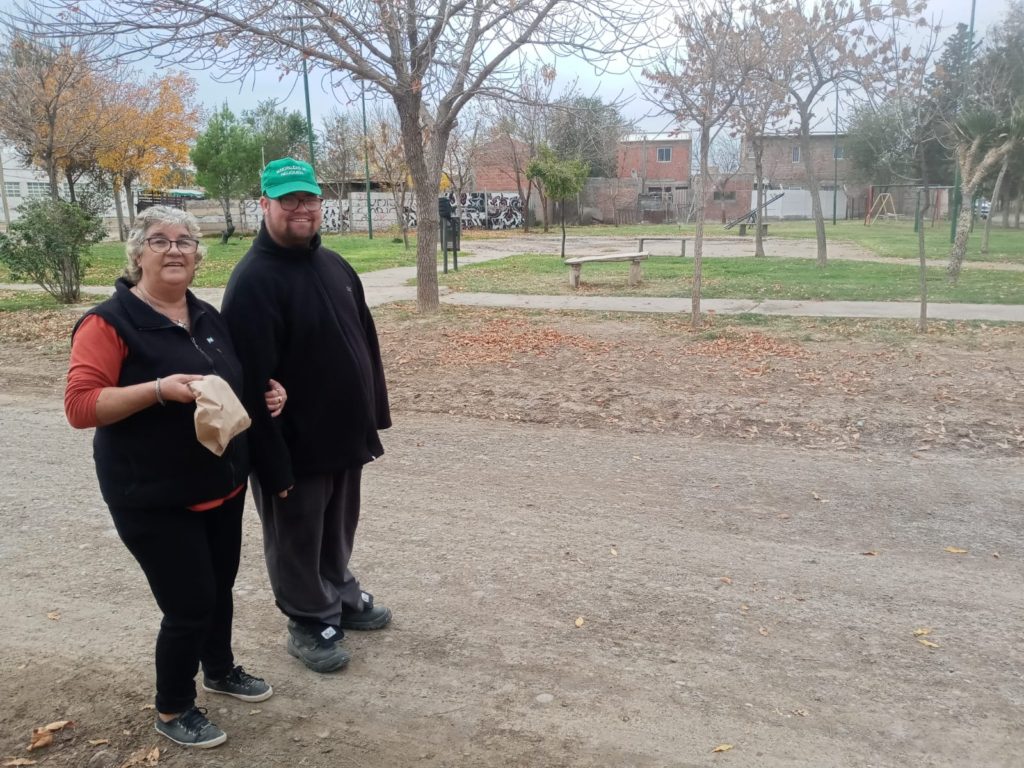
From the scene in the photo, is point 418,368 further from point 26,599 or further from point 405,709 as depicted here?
point 405,709

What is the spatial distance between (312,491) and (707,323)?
27.4ft

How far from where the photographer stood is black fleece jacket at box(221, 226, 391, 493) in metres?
2.80

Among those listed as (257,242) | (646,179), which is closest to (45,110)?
(257,242)

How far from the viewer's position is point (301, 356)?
9.61ft

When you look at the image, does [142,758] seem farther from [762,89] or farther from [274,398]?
[762,89]

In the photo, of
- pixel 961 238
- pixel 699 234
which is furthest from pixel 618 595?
A: pixel 961 238

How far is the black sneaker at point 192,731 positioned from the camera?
104 inches

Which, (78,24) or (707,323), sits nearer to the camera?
(78,24)

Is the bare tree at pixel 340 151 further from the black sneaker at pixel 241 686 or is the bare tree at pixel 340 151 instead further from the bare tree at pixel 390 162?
the black sneaker at pixel 241 686

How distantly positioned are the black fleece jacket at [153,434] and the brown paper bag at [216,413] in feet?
0.31

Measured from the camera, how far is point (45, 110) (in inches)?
807

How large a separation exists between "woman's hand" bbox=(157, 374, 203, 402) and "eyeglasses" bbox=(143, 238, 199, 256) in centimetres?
43

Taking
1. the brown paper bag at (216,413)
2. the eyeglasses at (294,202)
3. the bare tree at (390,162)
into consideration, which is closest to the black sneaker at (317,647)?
the brown paper bag at (216,413)

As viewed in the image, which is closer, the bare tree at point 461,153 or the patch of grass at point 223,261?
the patch of grass at point 223,261
